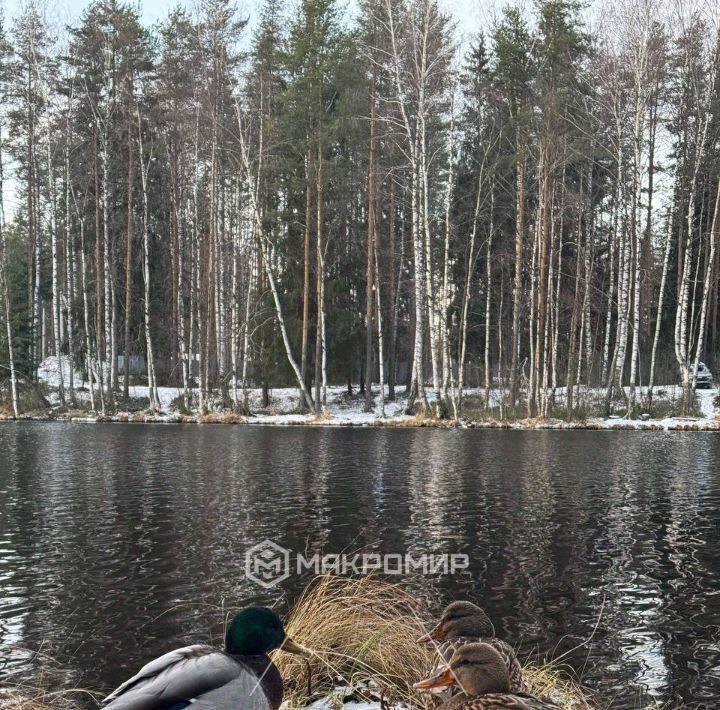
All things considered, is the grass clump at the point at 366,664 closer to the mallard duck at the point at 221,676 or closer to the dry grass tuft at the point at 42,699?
the mallard duck at the point at 221,676

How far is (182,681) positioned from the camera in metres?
3.72

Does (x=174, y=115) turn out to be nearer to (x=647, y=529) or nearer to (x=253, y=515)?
(x=253, y=515)

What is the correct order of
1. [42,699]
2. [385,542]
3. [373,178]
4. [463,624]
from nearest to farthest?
[463,624], [42,699], [385,542], [373,178]

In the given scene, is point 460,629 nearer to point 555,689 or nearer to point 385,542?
point 555,689

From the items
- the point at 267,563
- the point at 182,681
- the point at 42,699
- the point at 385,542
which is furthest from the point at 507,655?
the point at 385,542

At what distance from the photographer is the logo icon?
969cm

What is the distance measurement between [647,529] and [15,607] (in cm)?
799

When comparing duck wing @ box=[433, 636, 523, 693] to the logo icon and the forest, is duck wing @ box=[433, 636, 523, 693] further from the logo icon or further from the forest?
the forest

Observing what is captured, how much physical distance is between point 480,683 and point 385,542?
7.46m

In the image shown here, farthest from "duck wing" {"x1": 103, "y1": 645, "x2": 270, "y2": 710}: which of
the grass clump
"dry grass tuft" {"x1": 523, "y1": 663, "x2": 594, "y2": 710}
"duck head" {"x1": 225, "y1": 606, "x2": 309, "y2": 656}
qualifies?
"dry grass tuft" {"x1": 523, "y1": 663, "x2": 594, "y2": 710}

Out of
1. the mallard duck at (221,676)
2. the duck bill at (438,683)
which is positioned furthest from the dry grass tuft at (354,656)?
the duck bill at (438,683)

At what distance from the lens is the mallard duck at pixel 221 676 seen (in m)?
3.68

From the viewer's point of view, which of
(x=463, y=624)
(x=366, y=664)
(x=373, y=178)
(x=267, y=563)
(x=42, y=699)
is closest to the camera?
(x=463, y=624)

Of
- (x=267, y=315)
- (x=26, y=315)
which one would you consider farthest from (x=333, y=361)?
(x=26, y=315)
